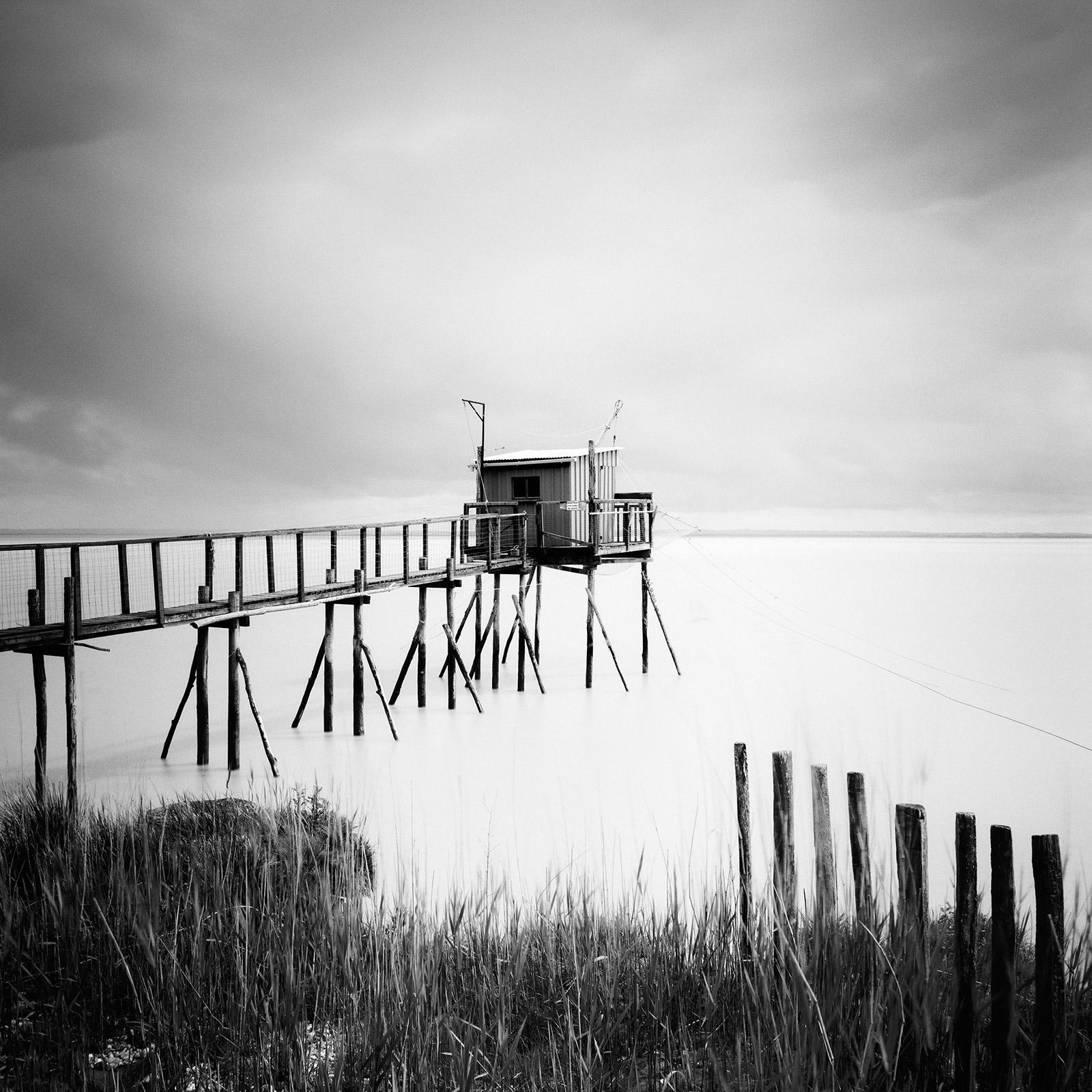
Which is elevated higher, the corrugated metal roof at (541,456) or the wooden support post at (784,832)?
the corrugated metal roof at (541,456)

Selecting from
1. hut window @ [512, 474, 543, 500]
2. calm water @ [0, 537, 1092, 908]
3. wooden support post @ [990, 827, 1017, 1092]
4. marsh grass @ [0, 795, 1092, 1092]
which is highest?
hut window @ [512, 474, 543, 500]

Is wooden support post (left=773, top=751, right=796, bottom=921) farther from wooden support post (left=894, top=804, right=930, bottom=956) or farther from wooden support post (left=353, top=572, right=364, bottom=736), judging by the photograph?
wooden support post (left=353, top=572, right=364, bottom=736)

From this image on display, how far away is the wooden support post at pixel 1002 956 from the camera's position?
3.90m

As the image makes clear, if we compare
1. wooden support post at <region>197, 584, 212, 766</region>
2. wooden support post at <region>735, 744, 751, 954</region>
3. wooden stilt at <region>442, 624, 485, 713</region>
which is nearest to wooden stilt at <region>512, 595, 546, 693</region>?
wooden stilt at <region>442, 624, 485, 713</region>

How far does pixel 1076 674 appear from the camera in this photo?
85.5 ft

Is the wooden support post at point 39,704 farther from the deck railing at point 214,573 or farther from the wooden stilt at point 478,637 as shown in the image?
the wooden stilt at point 478,637

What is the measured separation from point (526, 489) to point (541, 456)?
3.46 ft

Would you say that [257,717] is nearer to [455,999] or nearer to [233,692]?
[233,692]

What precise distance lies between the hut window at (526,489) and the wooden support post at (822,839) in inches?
685

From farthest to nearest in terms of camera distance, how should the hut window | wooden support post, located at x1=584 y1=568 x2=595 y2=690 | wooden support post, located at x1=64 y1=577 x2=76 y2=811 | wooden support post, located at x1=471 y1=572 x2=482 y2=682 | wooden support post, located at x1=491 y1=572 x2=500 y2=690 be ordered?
the hut window → wooden support post, located at x1=471 y1=572 x2=482 y2=682 → wooden support post, located at x1=584 y1=568 x2=595 y2=690 → wooden support post, located at x1=491 y1=572 x2=500 y2=690 → wooden support post, located at x1=64 y1=577 x2=76 y2=811

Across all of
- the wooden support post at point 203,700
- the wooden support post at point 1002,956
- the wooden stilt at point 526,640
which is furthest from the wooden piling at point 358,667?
the wooden support post at point 1002,956

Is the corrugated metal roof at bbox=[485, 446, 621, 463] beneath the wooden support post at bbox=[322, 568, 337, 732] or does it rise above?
above

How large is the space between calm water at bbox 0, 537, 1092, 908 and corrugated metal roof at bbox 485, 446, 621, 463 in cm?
634

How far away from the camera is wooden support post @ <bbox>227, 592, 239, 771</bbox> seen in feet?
46.8
